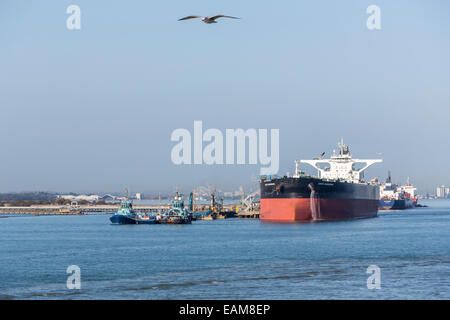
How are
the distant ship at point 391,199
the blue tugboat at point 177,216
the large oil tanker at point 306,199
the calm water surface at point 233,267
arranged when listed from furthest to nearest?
1. the distant ship at point 391,199
2. the blue tugboat at point 177,216
3. the large oil tanker at point 306,199
4. the calm water surface at point 233,267

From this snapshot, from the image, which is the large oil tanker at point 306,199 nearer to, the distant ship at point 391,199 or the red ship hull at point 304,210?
the red ship hull at point 304,210

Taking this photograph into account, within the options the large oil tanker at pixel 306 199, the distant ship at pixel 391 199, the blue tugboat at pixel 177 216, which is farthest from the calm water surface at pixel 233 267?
the distant ship at pixel 391 199

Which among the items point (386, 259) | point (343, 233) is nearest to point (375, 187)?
point (343, 233)

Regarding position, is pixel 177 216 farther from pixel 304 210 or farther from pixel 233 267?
pixel 233 267

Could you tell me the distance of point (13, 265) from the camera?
31.3m

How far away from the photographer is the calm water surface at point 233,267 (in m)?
22.9

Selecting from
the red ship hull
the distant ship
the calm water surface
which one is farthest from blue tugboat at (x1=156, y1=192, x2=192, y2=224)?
the distant ship

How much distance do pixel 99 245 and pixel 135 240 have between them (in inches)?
195

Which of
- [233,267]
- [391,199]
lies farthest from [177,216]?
[391,199]

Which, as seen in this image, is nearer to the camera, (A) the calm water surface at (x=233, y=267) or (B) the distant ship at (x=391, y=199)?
(A) the calm water surface at (x=233, y=267)

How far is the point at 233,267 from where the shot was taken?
29203mm

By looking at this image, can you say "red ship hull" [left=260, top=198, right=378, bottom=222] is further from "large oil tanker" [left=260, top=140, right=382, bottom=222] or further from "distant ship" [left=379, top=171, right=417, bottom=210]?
"distant ship" [left=379, top=171, right=417, bottom=210]
